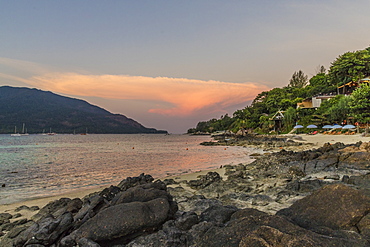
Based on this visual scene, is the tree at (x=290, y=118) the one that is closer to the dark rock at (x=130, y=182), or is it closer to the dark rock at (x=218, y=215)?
the dark rock at (x=130, y=182)

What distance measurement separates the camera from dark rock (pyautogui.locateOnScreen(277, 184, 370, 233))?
3.47m

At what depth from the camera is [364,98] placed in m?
34.7

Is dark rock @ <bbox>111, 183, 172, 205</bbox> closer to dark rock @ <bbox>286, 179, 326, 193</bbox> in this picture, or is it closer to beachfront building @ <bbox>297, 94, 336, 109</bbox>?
dark rock @ <bbox>286, 179, 326, 193</bbox>

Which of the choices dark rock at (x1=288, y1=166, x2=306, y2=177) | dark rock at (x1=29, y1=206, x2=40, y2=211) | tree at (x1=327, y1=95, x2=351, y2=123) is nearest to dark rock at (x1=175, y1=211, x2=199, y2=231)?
dark rock at (x1=29, y1=206, x2=40, y2=211)

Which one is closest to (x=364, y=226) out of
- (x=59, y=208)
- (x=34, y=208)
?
(x=59, y=208)

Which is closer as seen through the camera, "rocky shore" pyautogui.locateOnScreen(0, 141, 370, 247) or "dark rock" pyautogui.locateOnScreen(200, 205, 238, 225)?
"rocky shore" pyautogui.locateOnScreen(0, 141, 370, 247)

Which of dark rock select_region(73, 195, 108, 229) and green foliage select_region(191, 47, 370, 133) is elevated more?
green foliage select_region(191, 47, 370, 133)

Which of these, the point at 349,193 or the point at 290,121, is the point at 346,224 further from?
the point at 290,121

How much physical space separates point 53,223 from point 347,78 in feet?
258

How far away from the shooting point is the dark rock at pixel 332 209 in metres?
3.47

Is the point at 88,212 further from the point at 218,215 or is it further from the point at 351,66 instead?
the point at 351,66

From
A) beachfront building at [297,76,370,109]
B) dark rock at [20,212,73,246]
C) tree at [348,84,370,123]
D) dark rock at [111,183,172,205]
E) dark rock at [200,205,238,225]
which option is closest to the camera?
dark rock at [20,212,73,246]

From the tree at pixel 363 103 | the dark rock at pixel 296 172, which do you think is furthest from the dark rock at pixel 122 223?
the tree at pixel 363 103

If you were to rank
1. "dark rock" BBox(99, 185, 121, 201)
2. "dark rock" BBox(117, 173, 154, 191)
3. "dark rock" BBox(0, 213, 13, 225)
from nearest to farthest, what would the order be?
"dark rock" BBox(0, 213, 13, 225), "dark rock" BBox(99, 185, 121, 201), "dark rock" BBox(117, 173, 154, 191)
